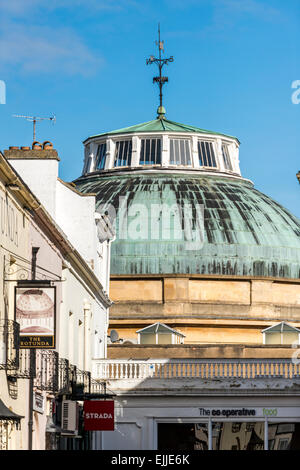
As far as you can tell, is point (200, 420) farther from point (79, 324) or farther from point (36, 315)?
point (36, 315)

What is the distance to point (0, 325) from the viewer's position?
29.6 m

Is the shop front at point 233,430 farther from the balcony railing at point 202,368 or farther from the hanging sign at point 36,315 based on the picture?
the hanging sign at point 36,315

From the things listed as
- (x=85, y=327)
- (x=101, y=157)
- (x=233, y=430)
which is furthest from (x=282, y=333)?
(x=85, y=327)

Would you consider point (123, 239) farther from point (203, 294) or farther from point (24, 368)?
point (24, 368)

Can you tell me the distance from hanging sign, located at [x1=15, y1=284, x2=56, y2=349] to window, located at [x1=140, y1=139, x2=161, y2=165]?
4912cm

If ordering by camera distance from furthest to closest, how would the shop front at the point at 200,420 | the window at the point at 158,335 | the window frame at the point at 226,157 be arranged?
the window frame at the point at 226,157 < the window at the point at 158,335 < the shop front at the point at 200,420

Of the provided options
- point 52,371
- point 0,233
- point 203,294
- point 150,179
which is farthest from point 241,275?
point 0,233

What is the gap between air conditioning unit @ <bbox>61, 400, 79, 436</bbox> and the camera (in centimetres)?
3769

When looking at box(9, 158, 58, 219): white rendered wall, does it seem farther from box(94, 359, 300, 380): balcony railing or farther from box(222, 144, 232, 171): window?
box(222, 144, 232, 171): window

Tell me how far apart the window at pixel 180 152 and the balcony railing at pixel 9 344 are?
4963 centimetres

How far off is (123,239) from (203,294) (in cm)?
513

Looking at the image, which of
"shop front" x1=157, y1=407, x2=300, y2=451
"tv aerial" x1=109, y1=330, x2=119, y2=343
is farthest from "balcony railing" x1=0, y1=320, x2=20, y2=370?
"tv aerial" x1=109, y1=330, x2=119, y2=343

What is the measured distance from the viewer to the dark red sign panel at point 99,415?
40.4 metres

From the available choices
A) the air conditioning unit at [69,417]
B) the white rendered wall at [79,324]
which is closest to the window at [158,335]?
the white rendered wall at [79,324]
